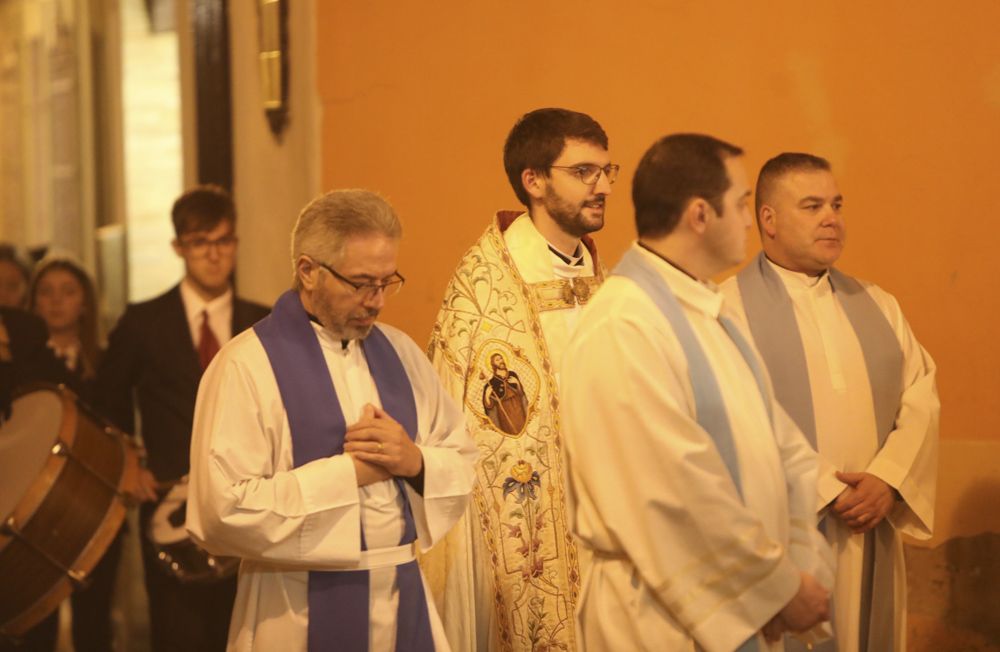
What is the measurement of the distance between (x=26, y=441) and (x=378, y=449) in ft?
6.56

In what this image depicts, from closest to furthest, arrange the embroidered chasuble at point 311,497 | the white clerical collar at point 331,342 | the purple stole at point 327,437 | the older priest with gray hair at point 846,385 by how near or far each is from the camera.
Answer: the embroidered chasuble at point 311,497 → the purple stole at point 327,437 → the white clerical collar at point 331,342 → the older priest with gray hair at point 846,385

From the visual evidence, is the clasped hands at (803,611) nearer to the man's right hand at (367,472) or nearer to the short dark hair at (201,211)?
the man's right hand at (367,472)

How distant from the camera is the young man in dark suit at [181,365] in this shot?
527 centimetres

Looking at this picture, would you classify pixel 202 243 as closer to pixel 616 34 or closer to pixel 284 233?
pixel 284 233

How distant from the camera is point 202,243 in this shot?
5355 mm

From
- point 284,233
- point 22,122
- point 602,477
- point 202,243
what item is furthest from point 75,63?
point 602,477

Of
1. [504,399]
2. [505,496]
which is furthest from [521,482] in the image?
[504,399]

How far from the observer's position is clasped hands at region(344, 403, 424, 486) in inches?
136

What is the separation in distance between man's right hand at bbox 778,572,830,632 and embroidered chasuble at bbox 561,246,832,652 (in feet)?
0.13

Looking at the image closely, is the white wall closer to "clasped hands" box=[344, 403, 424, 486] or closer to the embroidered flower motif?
the embroidered flower motif

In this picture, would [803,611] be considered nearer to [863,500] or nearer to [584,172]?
[863,500]

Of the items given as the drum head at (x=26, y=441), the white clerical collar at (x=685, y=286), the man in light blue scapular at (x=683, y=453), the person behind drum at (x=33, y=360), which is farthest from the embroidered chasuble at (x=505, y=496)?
the person behind drum at (x=33, y=360)

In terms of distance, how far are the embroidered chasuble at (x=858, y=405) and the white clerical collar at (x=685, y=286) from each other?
1.13 m

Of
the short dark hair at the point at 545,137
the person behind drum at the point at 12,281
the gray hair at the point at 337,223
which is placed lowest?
the person behind drum at the point at 12,281
